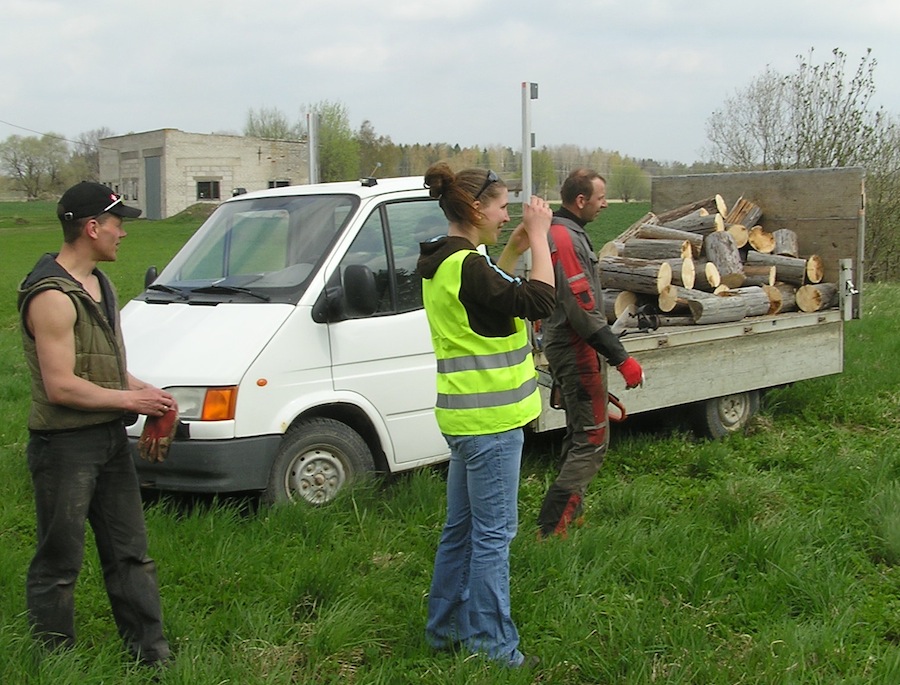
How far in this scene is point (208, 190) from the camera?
63625 millimetres

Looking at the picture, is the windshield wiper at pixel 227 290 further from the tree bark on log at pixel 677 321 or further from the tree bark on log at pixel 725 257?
the tree bark on log at pixel 725 257

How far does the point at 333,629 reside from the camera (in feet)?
13.8

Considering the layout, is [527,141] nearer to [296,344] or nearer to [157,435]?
[296,344]

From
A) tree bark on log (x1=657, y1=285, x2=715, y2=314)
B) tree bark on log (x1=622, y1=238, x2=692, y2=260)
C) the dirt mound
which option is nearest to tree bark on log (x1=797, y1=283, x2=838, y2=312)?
tree bark on log (x1=622, y1=238, x2=692, y2=260)

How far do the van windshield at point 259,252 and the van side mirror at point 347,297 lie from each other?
0.46 ft

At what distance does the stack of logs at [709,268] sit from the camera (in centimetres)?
818

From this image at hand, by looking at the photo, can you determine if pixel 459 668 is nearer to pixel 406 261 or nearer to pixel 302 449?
pixel 302 449

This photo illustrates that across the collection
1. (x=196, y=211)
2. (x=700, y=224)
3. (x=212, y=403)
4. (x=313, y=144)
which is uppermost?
(x=196, y=211)

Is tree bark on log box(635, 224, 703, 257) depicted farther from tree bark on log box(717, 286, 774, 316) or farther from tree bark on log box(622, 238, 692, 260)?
tree bark on log box(717, 286, 774, 316)

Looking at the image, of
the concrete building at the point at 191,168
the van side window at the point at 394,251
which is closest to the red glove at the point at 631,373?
the van side window at the point at 394,251

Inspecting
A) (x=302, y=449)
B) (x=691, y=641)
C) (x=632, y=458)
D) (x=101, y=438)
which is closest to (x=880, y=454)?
(x=632, y=458)

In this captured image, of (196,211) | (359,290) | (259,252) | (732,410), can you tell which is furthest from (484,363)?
(196,211)

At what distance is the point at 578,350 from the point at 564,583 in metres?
1.43

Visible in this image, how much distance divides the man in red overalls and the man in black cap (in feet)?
7.80
